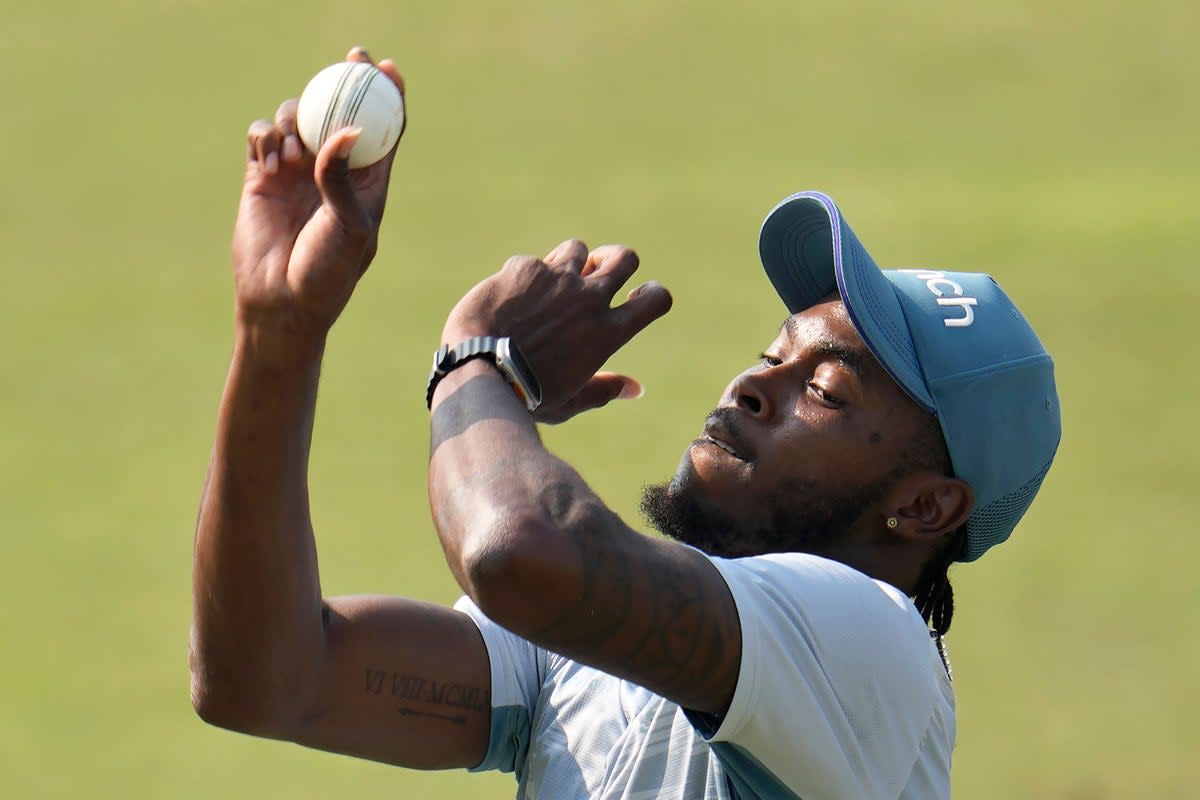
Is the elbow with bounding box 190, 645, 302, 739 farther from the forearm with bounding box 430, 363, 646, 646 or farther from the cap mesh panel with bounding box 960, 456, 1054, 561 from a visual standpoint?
the cap mesh panel with bounding box 960, 456, 1054, 561

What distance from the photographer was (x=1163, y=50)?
9633 millimetres

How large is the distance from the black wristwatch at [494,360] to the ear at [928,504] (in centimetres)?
64

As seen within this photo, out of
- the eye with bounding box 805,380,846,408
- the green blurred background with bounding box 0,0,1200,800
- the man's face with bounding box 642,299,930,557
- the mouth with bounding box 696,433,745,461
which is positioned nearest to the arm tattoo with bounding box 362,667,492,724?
the man's face with bounding box 642,299,930,557

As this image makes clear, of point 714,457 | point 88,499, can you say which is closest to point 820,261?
point 714,457

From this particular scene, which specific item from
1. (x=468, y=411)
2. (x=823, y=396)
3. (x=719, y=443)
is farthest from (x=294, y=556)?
(x=823, y=396)

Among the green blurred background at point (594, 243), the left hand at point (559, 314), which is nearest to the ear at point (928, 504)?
the left hand at point (559, 314)

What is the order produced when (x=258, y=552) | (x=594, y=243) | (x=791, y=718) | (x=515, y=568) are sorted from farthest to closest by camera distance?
1. (x=594, y=243)
2. (x=258, y=552)
3. (x=791, y=718)
4. (x=515, y=568)

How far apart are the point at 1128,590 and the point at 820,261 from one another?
4.01 m

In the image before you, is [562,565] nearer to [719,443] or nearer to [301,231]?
[301,231]

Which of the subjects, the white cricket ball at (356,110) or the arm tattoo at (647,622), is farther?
the white cricket ball at (356,110)

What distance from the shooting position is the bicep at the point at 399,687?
2.44 metres

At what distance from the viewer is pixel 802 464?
2.58 meters

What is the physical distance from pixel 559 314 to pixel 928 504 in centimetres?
67

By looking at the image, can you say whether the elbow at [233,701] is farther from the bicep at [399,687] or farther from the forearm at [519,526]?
the forearm at [519,526]
